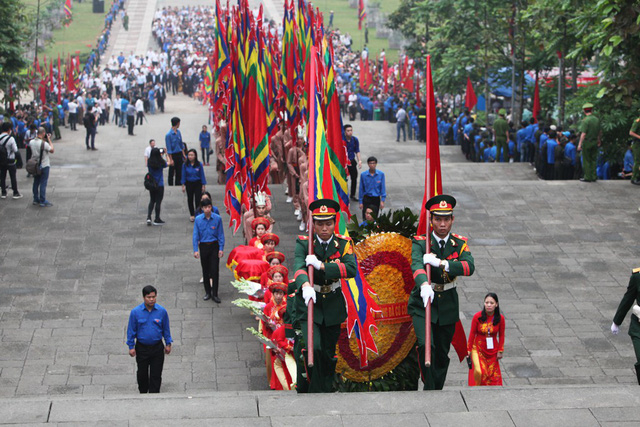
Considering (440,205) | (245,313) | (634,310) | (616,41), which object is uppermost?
(616,41)

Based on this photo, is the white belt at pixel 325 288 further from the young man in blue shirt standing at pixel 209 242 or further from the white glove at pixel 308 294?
the young man in blue shirt standing at pixel 209 242

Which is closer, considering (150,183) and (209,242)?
(209,242)

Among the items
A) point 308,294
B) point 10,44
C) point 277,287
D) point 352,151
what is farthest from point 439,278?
point 10,44

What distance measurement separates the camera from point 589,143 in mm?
19484

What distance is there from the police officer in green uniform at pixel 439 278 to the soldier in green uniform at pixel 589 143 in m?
11.4

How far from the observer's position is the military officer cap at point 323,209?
8406mm

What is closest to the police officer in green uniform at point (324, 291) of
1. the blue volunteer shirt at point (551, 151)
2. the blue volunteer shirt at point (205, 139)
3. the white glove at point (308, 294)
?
the white glove at point (308, 294)

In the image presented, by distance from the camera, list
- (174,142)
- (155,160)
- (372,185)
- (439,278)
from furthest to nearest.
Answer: (174,142) < (155,160) < (372,185) < (439,278)

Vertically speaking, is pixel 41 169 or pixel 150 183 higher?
pixel 41 169

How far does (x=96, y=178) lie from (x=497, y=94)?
57.1 ft

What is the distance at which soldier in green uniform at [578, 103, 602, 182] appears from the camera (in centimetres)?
1928

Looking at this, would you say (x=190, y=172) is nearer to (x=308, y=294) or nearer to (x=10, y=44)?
(x=10, y=44)

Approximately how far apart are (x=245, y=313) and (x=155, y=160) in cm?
463

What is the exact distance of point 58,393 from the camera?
1073cm
